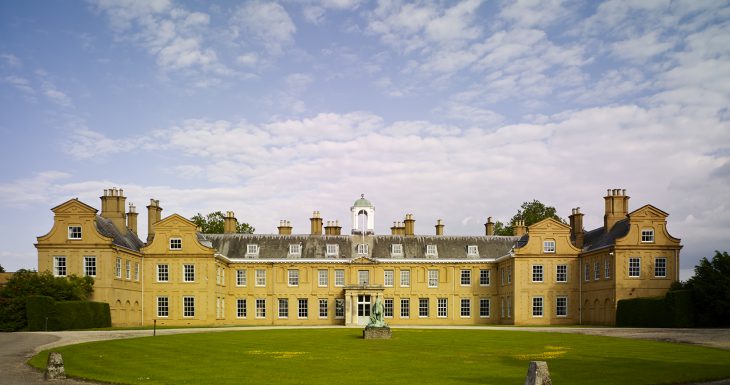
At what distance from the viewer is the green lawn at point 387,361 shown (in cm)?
1864

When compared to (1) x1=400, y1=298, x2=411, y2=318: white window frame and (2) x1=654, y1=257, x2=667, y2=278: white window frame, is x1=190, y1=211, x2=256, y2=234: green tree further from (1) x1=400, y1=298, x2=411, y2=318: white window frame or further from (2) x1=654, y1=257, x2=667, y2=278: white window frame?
(2) x1=654, y1=257, x2=667, y2=278: white window frame

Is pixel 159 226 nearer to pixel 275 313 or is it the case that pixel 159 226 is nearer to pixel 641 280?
pixel 275 313

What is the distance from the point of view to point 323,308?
62375 millimetres

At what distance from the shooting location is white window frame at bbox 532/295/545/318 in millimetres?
57844

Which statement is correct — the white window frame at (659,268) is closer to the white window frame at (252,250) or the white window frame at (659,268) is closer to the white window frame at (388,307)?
the white window frame at (388,307)

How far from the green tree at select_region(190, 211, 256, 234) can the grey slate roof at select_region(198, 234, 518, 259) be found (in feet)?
40.9

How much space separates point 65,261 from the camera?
51.3 meters

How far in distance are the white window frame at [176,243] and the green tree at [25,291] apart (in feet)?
33.6

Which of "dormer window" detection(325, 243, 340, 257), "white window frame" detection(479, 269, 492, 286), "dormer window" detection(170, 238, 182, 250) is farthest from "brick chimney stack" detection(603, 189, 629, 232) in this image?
"dormer window" detection(170, 238, 182, 250)

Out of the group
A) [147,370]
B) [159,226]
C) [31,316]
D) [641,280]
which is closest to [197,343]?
[147,370]

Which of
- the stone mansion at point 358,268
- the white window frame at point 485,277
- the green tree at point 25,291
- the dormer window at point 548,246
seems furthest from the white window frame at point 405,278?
the green tree at point 25,291

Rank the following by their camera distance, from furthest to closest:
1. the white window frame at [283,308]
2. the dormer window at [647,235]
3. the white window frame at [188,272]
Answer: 1. the white window frame at [283,308]
2. the white window frame at [188,272]
3. the dormer window at [647,235]

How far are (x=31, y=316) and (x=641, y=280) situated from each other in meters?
40.2

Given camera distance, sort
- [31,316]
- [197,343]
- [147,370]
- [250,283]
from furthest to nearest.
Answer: [250,283], [31,316], [197,343], [147,370]
